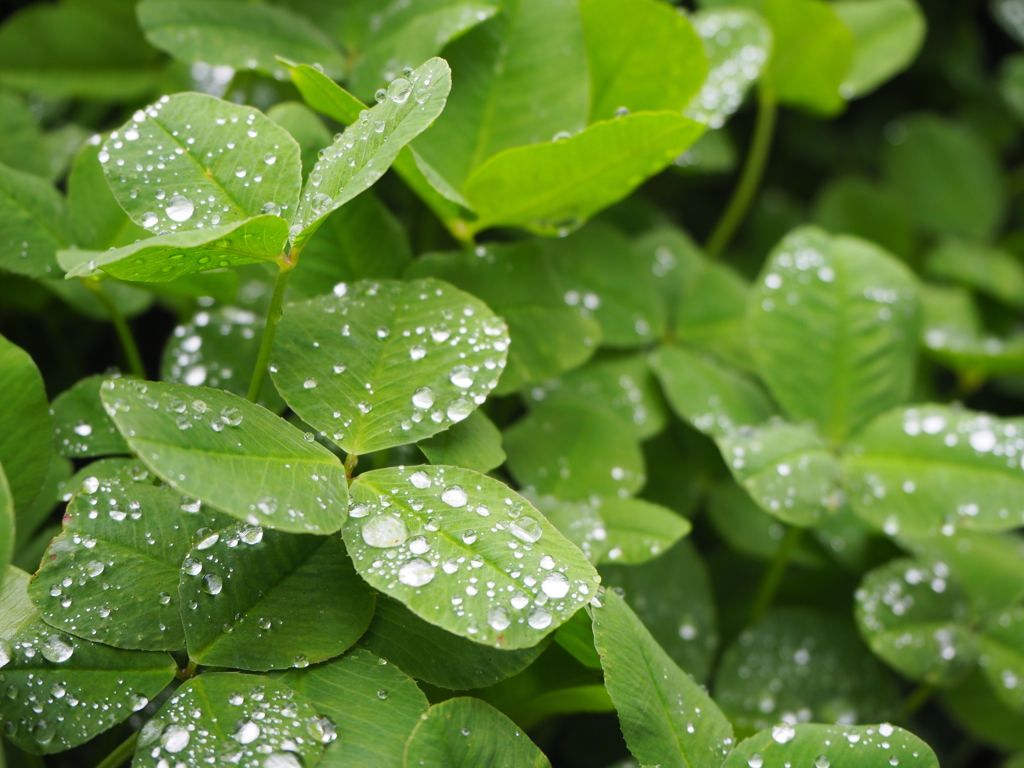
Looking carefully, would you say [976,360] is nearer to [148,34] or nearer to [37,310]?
[148,34]

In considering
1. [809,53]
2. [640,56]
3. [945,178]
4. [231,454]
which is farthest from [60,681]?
[945,178]

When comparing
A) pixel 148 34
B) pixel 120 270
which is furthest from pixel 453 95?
pixel 120 270

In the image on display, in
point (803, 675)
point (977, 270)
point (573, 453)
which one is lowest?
point (803, 675)

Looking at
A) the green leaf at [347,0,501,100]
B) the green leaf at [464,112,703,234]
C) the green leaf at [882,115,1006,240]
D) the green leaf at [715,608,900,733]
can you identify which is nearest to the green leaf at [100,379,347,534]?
the green leaf at [464,112,703,234]

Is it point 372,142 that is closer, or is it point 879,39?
point 372,142

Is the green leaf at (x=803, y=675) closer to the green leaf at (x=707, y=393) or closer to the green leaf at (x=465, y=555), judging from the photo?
the green leaf at (x=707, y=393)

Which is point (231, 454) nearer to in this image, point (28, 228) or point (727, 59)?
point (28, 228)

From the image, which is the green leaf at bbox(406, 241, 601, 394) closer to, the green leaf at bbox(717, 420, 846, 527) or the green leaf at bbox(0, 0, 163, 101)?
the green leaf at bbox(717, 420, 846, 527)

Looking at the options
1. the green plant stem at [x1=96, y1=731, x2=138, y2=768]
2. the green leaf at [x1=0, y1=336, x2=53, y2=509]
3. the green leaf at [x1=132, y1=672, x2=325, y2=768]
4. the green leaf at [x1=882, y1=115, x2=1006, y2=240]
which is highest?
the green leaf at [x1=0, y1=336, x2=53, y2=509]
